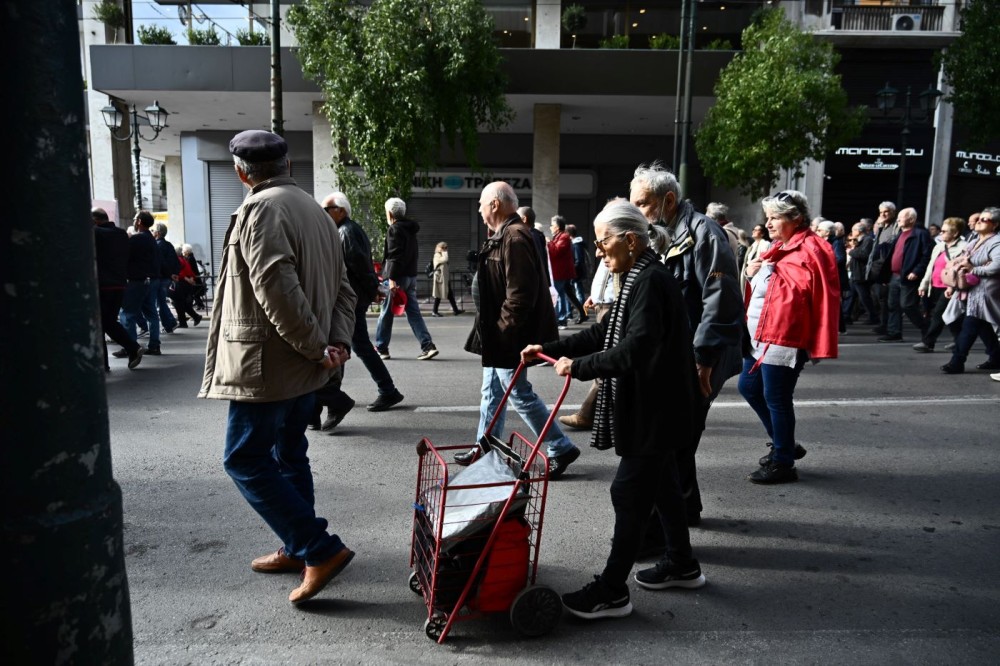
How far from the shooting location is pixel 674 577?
11.9 feet

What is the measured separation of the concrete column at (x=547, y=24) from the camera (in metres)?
19.5

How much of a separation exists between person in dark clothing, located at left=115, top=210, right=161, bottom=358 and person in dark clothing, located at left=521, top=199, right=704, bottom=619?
8.60 m

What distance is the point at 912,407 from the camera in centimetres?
734

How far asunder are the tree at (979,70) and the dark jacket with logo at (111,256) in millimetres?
17991

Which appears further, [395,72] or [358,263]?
[395,72]

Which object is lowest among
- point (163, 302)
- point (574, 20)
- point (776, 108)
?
point (163, 302)

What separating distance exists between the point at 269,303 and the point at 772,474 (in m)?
3.63

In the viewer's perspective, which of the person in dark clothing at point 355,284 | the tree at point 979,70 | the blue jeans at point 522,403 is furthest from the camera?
the tree at point 979,70

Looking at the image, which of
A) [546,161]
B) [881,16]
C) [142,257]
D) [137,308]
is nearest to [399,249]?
[142,257]

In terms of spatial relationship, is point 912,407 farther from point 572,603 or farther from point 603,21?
point 603,21

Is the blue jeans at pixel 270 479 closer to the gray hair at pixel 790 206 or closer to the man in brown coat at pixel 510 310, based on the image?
the man in brown coat at pixel 510 310

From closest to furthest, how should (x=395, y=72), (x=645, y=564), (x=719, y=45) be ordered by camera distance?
(x=645, y=564) → (x=395, y=72) → (x=719, y=45)

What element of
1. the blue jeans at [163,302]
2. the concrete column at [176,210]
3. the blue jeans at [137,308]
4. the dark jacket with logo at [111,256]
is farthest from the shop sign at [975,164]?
the concrete column at [176,210]

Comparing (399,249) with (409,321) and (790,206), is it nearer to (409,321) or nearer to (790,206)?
(409,321)
